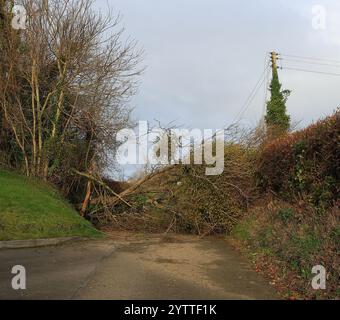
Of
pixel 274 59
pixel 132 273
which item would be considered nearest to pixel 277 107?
Result: pixel 274 59

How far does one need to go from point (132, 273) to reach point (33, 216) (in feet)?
20.1

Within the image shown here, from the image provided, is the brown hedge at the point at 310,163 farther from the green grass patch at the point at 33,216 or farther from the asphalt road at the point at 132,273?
the green grass patch at the point at 33,216

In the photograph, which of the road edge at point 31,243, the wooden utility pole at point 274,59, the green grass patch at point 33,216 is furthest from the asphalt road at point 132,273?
the wooden utility pole at point 274,59

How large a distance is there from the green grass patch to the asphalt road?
0.97 metres

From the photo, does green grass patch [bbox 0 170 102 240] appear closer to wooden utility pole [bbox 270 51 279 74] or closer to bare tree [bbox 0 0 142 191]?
bare tree [bbox 0 0 142 191]

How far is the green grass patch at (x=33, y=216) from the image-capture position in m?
13.6

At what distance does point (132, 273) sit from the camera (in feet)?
31.5

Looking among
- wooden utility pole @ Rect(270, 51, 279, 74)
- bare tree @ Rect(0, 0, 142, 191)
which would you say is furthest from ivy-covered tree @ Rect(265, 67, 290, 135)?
bare tree @ Rect(0, 0, 142, 191)

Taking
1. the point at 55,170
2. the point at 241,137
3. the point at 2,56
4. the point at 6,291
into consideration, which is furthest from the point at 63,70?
the point at 6,291

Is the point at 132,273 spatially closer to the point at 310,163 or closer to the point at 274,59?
the point at 310,163

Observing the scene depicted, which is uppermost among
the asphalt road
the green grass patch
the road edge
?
the green grass patch

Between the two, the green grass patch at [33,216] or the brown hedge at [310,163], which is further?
the green grass patch at [33,216]

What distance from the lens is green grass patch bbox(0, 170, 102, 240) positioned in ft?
44.7

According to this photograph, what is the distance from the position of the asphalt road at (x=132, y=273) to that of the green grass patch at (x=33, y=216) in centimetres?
97
